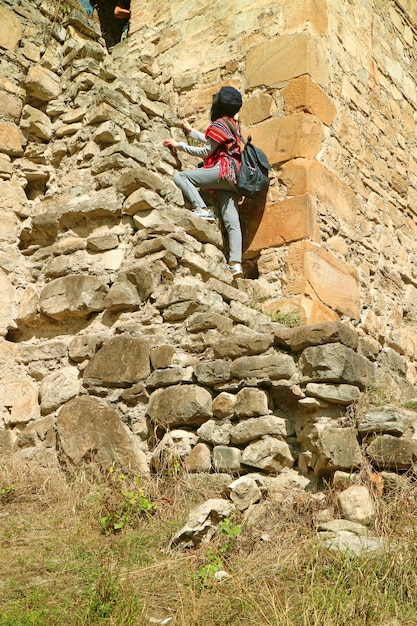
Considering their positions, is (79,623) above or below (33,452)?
below

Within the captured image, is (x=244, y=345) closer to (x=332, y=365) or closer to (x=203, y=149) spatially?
(x=332, y=365)

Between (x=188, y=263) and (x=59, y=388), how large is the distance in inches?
45.1

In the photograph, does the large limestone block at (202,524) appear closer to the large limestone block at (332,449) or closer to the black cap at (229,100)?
the large limestone block at (332,449)

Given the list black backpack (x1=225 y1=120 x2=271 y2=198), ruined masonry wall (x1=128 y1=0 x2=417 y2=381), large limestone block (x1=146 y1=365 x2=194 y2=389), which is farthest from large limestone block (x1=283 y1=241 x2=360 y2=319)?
large limestone block (x1=146 y1=365 x2=194 y2=389)

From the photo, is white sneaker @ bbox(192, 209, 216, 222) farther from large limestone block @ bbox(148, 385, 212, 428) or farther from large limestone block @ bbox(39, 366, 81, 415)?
large limestone block @ bbox(148, 385, 212, 428)

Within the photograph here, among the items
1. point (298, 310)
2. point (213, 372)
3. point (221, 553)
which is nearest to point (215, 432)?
point (213, 372)

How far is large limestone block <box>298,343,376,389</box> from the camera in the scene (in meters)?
3.70

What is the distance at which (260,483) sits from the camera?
3.59 m

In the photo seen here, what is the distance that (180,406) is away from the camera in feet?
13.0

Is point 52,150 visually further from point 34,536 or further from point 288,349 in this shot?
point 34,536

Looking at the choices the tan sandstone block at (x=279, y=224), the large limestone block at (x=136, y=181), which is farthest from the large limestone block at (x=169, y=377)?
the tan sandstone block at (x=279, y=224)

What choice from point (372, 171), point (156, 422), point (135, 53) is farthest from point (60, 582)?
point (135, 53)

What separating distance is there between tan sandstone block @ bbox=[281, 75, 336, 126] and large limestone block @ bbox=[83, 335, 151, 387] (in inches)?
99.6

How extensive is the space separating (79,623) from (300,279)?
10.5ft
